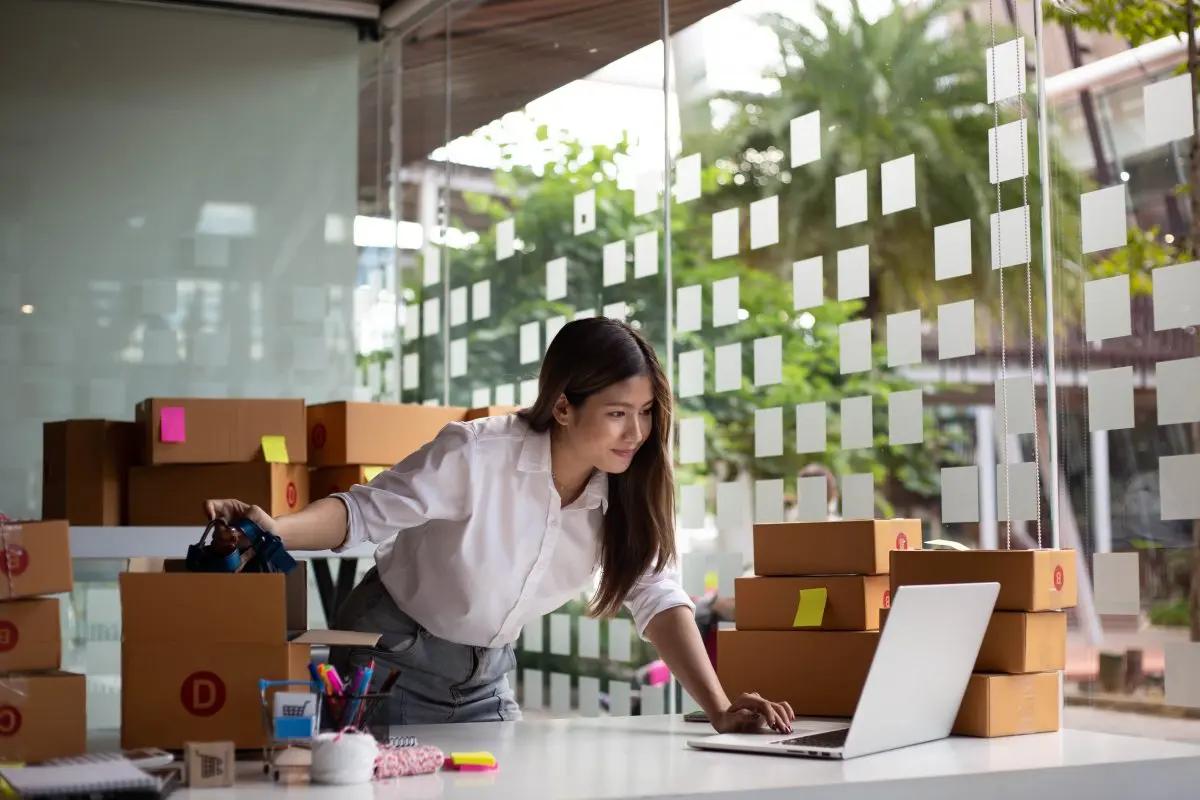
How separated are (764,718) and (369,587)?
72 centimetres

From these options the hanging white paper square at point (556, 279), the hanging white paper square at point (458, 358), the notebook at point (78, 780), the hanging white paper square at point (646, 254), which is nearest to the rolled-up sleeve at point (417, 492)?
the notebook at point (78, 780)

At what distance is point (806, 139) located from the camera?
2930 millimetres

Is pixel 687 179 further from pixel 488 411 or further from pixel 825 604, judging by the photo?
pixel 825 604

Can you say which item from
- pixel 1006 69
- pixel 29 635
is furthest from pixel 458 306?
pixel 29 635

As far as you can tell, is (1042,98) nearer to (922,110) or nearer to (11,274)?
(922,110)

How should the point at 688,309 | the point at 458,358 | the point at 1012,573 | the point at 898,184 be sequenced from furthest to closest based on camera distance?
the point at 458,358 < the point at 688,309 < the point at 898,184 < the point at 1012,573

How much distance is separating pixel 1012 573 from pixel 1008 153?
0.78m

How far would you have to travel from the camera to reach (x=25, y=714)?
1.55m

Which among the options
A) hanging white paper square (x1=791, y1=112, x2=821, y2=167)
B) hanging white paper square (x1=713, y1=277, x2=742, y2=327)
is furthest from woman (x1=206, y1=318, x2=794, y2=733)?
hanging white paper square (x1=713, y1=277, x2=742, y2=327)

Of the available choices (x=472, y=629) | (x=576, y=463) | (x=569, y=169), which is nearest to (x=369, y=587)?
(x=472, y=629)

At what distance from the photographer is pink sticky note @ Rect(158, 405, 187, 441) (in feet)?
11.6

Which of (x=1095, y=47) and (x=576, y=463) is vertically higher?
(x=1095, y=47)

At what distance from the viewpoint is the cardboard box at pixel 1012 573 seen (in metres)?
1.98

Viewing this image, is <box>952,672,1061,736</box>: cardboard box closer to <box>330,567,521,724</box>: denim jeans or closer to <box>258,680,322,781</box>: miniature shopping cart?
<box>330,567,521,724</box>: denim jeans
